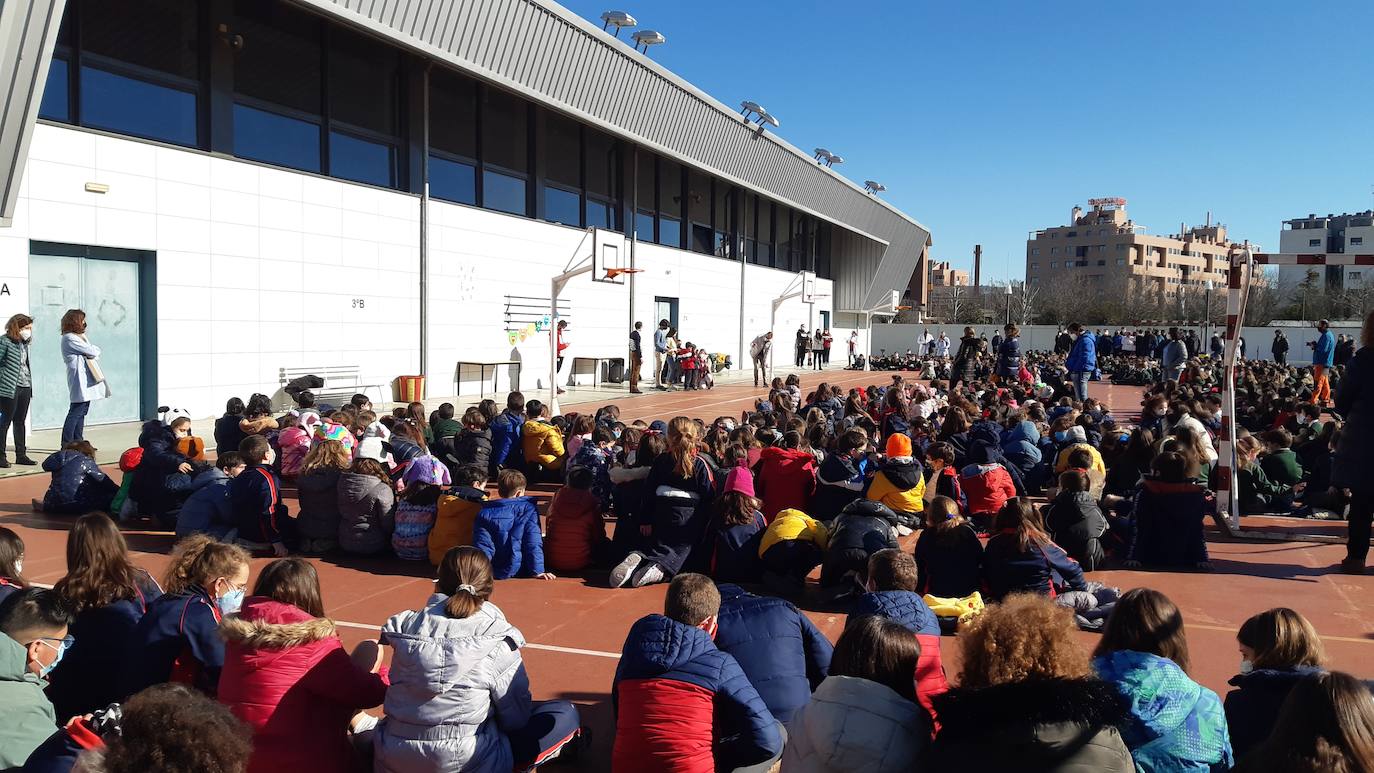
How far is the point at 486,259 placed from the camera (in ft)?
67.4

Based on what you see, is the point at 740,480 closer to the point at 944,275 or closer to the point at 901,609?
the point at 901,609

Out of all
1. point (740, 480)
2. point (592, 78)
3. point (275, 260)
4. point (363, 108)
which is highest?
point (592, 78)

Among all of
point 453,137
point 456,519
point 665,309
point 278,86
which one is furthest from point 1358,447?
point 665,309

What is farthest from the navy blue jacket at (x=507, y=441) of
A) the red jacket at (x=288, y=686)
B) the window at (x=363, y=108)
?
the window at (x=363, y=108)

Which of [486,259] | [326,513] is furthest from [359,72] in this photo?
[326,513]

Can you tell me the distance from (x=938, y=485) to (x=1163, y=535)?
5.85 ft

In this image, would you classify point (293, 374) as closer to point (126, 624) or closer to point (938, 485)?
point (938, 485)

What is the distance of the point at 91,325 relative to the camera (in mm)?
13156

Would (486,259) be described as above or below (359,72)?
below

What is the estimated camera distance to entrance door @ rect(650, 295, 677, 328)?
28.0 meters

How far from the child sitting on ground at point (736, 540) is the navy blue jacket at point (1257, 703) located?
141 inches

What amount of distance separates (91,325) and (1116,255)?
4525 inches

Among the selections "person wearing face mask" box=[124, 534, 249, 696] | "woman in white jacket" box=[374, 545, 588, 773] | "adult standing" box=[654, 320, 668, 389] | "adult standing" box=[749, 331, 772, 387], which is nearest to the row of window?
"adult standing" box=[654, 320, 668, 389]

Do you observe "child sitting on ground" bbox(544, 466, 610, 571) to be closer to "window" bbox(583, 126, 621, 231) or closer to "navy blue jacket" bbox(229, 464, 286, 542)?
"navy blue jacket" bbox(229, 464, 286, 542)
